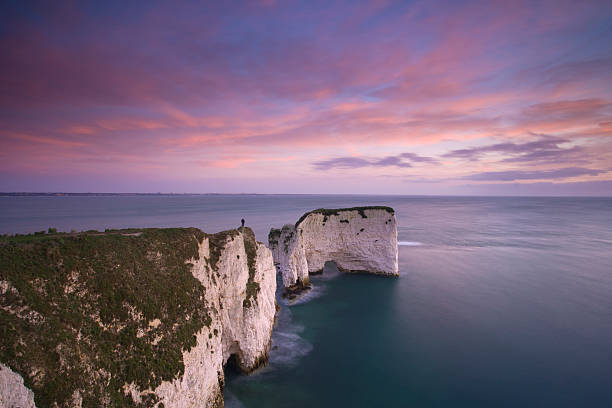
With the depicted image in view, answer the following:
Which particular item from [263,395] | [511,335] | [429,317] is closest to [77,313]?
[263,395]

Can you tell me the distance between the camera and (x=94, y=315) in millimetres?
9617

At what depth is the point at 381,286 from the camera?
34.2 m

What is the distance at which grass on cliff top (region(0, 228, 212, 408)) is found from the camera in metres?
7.93

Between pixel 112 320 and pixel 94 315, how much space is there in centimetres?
61

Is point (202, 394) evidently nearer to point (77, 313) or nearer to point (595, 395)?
point (77, 313)

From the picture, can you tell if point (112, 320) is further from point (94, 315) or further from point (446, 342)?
point (446, 342)

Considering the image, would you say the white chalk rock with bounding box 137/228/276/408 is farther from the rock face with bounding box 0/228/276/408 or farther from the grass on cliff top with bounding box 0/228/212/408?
the grass on cliff top with bounding box 0/228/212/408

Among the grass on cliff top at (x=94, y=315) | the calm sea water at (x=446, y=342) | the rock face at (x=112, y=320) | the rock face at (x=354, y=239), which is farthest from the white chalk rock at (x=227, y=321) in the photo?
the rock face at (x=354, y=239)

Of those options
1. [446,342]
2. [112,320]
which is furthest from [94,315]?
[446,342]

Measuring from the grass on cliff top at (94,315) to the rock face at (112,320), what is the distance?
0.10 feet

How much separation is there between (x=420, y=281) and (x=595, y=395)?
19.4 metres

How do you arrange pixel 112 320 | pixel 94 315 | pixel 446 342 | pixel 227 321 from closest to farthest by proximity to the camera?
1. pixel 94 315
2. pixel 112 320
3. pixel 227 321
4. pixel 446 342

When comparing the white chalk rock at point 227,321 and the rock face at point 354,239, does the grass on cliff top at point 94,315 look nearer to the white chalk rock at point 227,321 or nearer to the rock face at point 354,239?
the white chalk rock at point 227,321

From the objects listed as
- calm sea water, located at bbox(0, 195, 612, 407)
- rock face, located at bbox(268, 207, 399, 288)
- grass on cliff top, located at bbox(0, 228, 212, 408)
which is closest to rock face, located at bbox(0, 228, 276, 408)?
grass on cliff top, located at bbox(0, 228, 212, 408)
